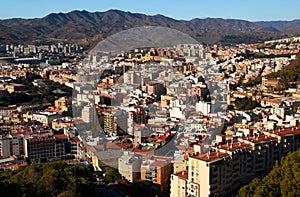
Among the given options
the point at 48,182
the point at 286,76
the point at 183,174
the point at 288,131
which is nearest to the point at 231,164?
the point at 183,174

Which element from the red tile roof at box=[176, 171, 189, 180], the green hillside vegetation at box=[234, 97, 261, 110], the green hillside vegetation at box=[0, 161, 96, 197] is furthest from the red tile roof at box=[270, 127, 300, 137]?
the green hillside vegetation at box=[234, 97, 261, 110]

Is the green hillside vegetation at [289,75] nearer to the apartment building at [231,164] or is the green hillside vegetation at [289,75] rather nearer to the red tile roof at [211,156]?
the apartment building at [231,164]

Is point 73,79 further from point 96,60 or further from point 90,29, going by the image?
point 90,29

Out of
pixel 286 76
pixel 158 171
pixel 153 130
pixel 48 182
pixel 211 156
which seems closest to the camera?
pixel 48 182

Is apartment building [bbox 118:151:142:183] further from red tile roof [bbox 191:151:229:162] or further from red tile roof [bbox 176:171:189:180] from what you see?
red tile roof [bbox 191:151:229:162]

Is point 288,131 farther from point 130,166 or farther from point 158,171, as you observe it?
point 130,166

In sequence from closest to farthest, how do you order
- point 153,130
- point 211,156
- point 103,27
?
1. point 211,156
2. point 153,130
3. point 103,27

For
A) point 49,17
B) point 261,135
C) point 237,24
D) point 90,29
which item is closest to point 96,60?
point 261,135

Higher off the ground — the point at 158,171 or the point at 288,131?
the point at 288,131
